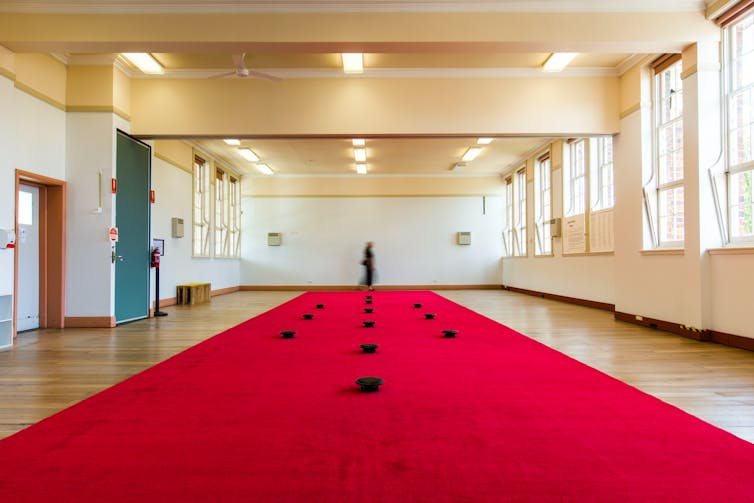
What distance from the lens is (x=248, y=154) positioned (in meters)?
12.2

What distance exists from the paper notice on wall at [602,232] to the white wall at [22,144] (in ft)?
29.0

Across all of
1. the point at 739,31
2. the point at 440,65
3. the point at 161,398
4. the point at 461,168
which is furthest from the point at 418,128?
the point at 461,168

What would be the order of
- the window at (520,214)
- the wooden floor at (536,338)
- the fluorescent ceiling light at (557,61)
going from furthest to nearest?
the window at (520,214)
the fluorescent ceiling light at (557,61)
the wooden floor at (536,338)

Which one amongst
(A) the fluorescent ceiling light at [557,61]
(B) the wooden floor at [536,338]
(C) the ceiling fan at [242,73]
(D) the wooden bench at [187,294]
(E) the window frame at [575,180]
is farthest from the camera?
(D) the wooden bench at [187,294]

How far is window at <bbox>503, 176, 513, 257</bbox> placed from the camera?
14.7 meters

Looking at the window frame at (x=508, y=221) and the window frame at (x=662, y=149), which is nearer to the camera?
the window frame at (x=662, y=149)

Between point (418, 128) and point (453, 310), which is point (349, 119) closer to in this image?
point (418, 128)

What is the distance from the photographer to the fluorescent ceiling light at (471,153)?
1164 cm

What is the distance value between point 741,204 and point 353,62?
5158 mm

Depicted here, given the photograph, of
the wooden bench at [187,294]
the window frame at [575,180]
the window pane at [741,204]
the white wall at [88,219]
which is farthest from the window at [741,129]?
the wooden bench at [187,294]

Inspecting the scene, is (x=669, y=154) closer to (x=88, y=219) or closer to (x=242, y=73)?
(x=242, y=73)

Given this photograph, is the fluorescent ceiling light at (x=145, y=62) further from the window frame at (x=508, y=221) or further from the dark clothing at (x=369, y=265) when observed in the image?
the window frame at (x=508, y=221)

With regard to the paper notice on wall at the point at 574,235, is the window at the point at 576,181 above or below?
above

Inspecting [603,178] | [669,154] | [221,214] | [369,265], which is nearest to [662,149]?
[669,154]
